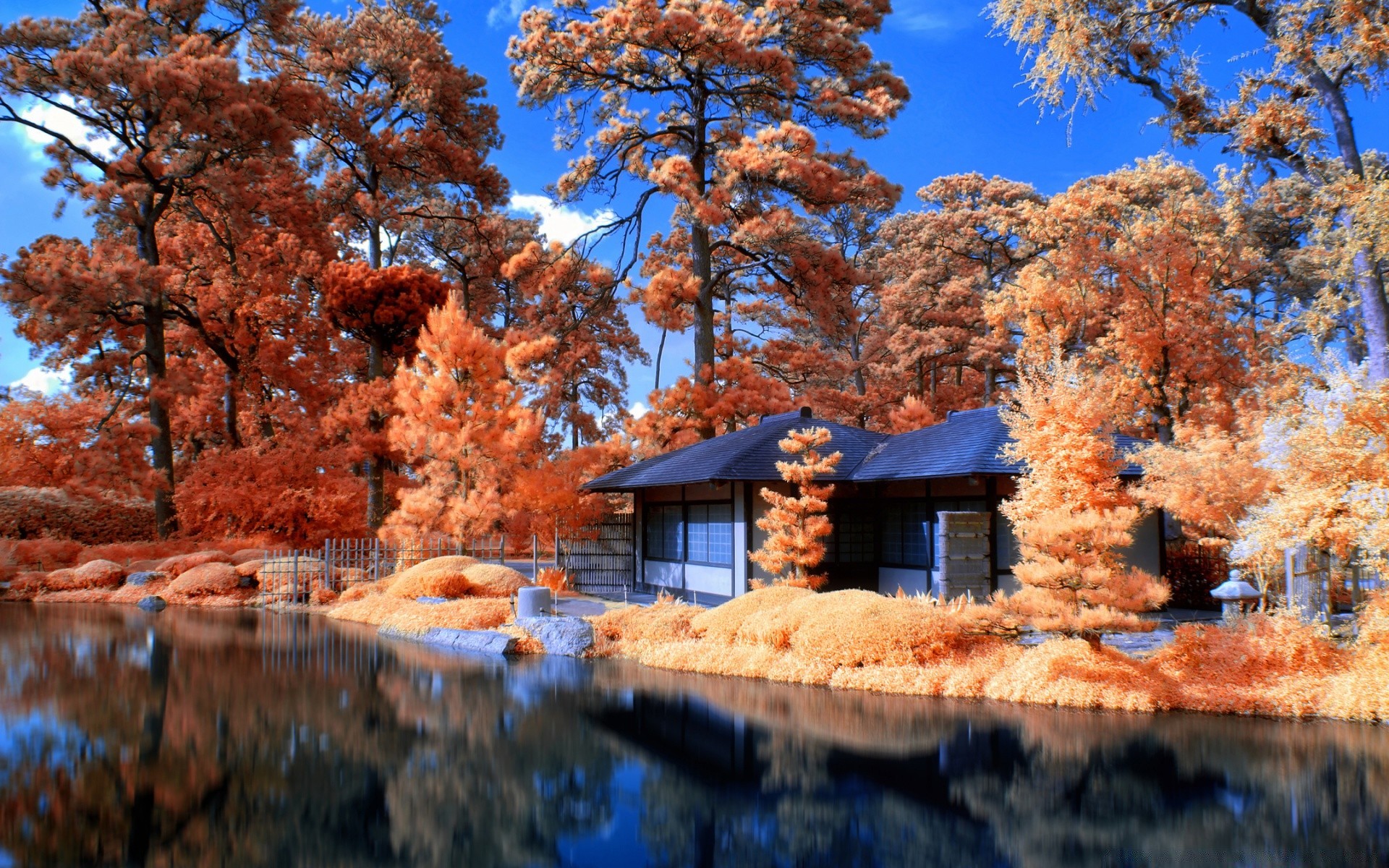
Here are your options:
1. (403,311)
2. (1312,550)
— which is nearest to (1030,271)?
(1312,550)

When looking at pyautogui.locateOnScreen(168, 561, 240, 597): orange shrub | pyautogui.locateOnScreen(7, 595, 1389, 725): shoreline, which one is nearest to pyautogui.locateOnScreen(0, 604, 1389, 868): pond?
pyautogui.locateOnScreen(7, 595, 1389, 725): shoreline

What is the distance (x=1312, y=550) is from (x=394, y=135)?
27649 mm

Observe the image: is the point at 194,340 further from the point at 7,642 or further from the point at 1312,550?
the point at 1312,550

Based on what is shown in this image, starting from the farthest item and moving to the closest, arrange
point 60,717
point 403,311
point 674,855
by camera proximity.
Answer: point 403,311 → point 60,717 → point 674,855

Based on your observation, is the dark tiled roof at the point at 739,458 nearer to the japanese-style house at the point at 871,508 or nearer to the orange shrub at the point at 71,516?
the japanese-style house at the point at 871,508

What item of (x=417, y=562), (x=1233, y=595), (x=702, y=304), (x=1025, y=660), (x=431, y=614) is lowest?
(x=431, y=614)

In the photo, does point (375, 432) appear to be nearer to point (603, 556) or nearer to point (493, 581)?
point (603, 556)

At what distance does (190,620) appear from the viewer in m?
16.4

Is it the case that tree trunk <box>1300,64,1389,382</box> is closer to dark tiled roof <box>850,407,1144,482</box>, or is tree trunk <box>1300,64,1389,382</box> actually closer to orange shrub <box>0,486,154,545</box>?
dark tiled roof <box>850,407,1144,482</box>

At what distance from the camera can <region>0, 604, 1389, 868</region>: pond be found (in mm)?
5340

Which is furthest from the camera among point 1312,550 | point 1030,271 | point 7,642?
point 1030,271

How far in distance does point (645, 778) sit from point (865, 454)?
423 inches

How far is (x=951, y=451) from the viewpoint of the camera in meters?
14.0

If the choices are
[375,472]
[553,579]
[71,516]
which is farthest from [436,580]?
[71,516]
